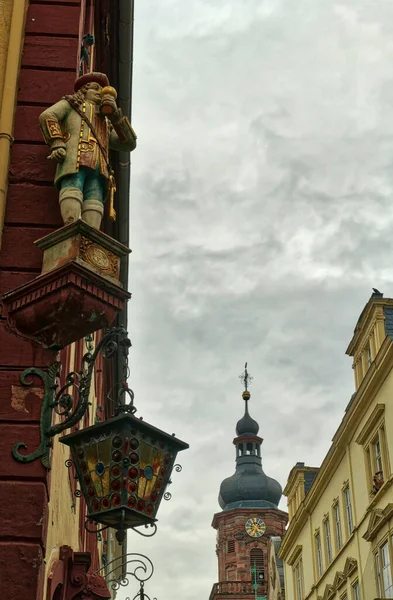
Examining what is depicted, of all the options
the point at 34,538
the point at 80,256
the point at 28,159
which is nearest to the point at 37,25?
the point at 28,159

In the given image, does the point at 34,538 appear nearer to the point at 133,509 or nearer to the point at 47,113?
the point at 133,509

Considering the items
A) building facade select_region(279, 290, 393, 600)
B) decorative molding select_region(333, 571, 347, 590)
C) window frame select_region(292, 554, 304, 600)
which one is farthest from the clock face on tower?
decorative molding select_region(333, 571, 347, 590)

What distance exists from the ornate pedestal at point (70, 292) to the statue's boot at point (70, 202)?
0.38 metres

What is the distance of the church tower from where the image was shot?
281 feet

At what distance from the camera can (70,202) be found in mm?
8156

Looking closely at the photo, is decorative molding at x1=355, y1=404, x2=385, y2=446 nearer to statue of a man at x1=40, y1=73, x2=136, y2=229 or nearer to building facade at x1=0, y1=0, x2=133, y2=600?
building facade at x1=0, y1=0, x2=133, y2=600

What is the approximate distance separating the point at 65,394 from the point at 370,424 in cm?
2154

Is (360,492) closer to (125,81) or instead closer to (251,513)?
(125,81)

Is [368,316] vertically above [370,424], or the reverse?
[368,316]

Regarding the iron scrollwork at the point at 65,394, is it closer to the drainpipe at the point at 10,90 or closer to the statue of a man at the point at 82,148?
the statue of a man at the point at 82,148

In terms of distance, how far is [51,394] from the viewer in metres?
7.62

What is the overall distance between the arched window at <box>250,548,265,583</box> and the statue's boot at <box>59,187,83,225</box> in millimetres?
84728

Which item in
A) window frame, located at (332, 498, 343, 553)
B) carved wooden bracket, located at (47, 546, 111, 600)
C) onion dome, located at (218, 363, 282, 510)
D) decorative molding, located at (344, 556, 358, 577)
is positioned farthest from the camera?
onion dome, located at (218, 363, 282, 510)

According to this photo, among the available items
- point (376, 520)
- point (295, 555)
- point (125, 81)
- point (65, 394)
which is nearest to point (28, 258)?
point (65, 394)
